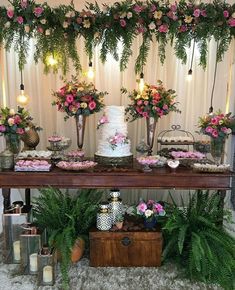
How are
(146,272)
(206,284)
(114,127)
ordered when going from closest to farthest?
(206,284)
(146,272)
(114,127)

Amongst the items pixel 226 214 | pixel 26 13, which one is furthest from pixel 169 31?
pixel 226 214

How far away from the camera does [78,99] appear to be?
236cm

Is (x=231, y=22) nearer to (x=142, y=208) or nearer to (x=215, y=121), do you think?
(x=215, y=121)

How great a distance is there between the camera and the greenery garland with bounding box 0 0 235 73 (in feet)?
7.16

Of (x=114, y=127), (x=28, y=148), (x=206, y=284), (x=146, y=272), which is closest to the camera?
(x=206, y=284)

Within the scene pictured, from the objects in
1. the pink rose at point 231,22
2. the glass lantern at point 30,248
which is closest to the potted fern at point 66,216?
the glass lantern at point 30,248

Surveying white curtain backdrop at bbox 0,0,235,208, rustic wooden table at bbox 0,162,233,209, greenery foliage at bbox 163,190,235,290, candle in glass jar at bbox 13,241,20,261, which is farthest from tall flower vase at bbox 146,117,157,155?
candle in glass jar at bbox 13,241,20,261

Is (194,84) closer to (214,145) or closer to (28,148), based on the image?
(214,145)

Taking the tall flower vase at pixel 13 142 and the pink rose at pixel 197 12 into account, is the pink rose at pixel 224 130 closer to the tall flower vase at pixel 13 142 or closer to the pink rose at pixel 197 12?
the pink rose at pixel 197 12

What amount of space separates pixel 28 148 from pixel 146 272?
154 centimetres

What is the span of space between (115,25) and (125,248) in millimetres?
1792

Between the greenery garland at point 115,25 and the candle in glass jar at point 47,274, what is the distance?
165 cm

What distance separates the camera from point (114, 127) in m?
2.37

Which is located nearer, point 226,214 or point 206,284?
point 206,284
